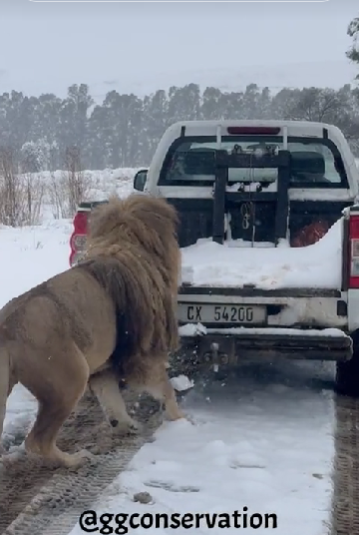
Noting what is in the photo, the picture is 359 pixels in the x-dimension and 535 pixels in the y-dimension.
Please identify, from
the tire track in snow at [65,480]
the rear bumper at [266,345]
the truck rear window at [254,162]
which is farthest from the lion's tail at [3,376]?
the truck rear window at [254,162]

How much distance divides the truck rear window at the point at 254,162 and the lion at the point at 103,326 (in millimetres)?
1660

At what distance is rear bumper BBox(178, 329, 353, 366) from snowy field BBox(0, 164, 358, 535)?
13.0 inches

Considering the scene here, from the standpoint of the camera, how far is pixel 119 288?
182 inches

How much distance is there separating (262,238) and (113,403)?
2.32 meters

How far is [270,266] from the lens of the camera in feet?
18.5

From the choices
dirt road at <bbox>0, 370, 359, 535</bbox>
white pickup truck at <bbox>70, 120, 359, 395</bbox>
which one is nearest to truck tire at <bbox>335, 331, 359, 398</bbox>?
white pickup truck at <bbox>70, 120, 359, 395</bbox>

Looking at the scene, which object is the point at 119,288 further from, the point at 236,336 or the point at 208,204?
the point at 208,204

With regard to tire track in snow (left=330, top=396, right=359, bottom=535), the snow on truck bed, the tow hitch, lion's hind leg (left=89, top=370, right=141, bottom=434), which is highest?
the snow on truck bed

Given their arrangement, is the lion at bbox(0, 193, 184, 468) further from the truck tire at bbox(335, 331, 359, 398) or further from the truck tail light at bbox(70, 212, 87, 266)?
the truck tire at bbox(335, 331, 359, 398)

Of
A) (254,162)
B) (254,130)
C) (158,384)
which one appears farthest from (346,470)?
(254,130)

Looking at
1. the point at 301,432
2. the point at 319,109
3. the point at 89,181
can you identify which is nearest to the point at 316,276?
the point at 301,432

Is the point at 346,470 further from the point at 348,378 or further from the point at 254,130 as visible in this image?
the point at 254,130

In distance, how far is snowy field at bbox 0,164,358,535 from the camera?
380cm

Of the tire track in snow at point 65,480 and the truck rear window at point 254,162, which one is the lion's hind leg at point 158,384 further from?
the truck rear window at point 254,162
